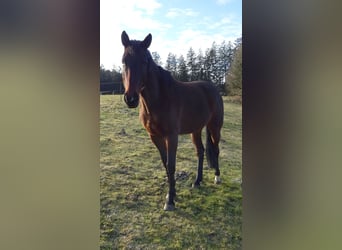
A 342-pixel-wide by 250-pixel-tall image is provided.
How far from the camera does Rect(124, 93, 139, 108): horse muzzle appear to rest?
1.41 m

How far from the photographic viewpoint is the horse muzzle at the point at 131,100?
1.41 m

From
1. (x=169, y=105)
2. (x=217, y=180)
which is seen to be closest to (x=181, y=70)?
(x=169, y=105)

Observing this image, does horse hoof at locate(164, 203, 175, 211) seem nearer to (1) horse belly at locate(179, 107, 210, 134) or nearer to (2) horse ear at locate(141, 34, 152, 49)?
(1) horse belly at locate(179, 107, 210, 134)

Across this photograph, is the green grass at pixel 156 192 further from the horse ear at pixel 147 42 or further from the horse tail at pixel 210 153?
the horse ear at pixel 147 42

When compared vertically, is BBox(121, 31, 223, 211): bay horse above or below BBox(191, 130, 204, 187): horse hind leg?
above

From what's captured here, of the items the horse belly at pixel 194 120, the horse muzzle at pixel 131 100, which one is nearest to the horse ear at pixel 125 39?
the horse muzzle at pixel 131 100

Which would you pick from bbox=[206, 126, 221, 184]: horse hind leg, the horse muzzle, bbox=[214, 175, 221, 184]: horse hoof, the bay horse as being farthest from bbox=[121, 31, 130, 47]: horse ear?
bbox=[214, 175, 221, 184]: horse hoof

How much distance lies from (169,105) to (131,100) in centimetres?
18

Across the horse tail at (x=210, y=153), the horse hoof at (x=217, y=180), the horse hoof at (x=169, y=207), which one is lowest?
the horse hoof at (x=169, y=207)

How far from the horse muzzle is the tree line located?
8 cm

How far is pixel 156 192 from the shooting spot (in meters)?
1.42

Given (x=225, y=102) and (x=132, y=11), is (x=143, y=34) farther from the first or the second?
(x=225, y=102)
